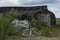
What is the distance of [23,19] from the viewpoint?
2525cm

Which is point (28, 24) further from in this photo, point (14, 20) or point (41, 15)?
point (41, 15)

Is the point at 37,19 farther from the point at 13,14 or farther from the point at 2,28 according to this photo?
the point at 2,28

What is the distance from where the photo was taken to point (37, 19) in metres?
24.4

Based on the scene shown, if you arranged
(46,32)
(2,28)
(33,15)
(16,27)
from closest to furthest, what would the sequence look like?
(2,28)
(46,32)
(16,27)
(33,15)

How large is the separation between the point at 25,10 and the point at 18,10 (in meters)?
1.00

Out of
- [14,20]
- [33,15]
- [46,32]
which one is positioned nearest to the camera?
[46,32]

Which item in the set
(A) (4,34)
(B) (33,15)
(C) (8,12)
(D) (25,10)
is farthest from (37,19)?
(A) (4,34)

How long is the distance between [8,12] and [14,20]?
3.58 metres

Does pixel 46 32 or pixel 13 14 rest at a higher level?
pixel 13 14

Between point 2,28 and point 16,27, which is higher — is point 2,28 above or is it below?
above

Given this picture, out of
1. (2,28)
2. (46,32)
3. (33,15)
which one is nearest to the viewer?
(2,28)

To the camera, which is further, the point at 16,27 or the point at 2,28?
the point at 16,27

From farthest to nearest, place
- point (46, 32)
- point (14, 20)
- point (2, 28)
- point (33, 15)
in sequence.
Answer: point (33, 15)
point (14, 20)
point (46, 32)
point (2, 28)

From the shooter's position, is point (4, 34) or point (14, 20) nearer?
point (4, 34)
